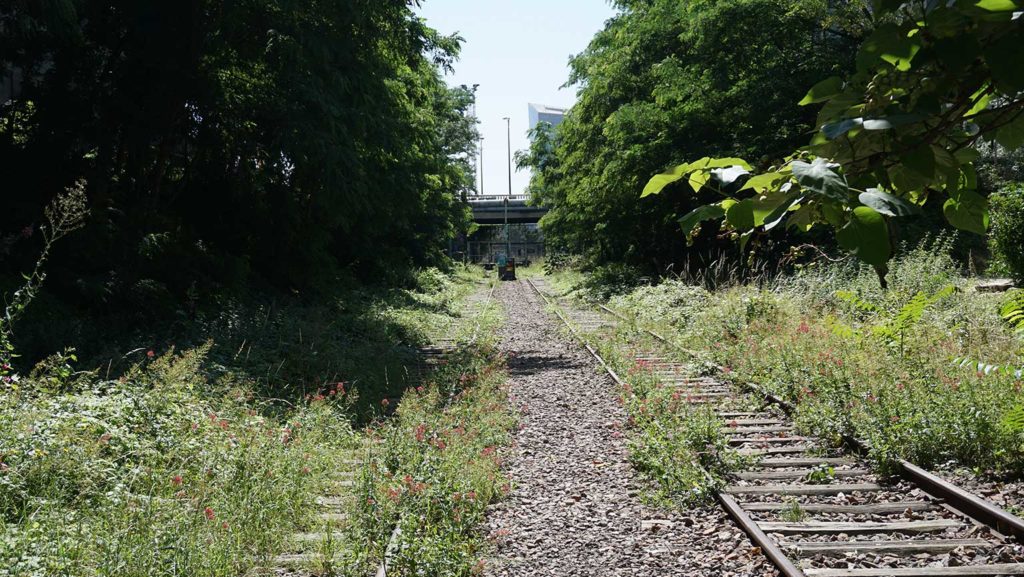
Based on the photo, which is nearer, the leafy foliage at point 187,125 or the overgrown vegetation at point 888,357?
the overgrown vegetation at point 888,357

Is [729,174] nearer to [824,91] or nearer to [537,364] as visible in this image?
[824,91]

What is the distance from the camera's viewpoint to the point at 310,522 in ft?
19.3

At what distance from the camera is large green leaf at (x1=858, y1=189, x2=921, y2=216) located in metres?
1.30

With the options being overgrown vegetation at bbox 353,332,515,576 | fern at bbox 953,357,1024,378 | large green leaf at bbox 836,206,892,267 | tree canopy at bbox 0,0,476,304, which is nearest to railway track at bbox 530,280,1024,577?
fern at bbox 953,357,1024,378

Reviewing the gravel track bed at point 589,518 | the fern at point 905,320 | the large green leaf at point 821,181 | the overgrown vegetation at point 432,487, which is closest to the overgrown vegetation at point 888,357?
the fern at point 905,320

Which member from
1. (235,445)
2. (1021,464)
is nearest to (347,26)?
(235,445)

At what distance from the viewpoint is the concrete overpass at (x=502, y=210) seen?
78812 millimetres

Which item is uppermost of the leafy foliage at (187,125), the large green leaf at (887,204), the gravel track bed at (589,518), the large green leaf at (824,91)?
the leafy foliage at (187,125)

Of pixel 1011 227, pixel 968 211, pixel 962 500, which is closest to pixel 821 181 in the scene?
pixel 968 211

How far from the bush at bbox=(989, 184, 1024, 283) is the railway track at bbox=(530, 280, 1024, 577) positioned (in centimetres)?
962

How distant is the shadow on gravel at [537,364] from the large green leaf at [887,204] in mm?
12950

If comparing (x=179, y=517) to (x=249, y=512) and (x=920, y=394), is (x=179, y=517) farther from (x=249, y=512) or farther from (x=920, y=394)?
(x=920, y=394)

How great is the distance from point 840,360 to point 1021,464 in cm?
320

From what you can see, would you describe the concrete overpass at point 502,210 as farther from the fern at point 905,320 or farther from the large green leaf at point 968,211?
the large green leaf at point 968,211
